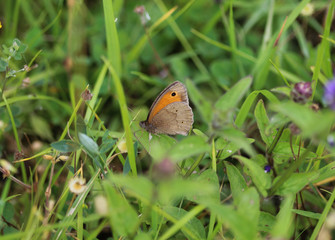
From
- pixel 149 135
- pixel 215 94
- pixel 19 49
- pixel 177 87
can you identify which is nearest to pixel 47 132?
pixel 19 49

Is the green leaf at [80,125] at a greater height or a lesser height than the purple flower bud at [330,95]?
lesser

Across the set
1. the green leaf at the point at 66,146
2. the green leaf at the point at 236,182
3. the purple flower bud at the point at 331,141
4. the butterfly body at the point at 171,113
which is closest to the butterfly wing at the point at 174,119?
the butterfly body at the point at 171,113

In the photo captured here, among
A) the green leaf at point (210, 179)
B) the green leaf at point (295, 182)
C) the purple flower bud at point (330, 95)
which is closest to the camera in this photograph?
the purple flower bud at point (330, 95)

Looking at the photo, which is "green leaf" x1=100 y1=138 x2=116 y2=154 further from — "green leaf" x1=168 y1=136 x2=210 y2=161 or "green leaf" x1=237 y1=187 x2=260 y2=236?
"green leaf" x1=237 y1=187 x2=260 y2=236

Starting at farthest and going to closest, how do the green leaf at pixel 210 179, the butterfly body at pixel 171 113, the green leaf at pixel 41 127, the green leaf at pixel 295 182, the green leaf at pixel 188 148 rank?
the green leaf at pixel 41 127
the butterfly body at pixel 171 113
the green leaf at pixel 210 179
the green leaf at pixel 295 182
the green leaf at pixel 188 148

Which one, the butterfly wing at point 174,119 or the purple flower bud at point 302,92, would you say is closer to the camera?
the purple flower bud at point 302,92

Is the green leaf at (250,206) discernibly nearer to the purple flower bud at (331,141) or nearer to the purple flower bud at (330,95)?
the purple flower bud at (331,141)

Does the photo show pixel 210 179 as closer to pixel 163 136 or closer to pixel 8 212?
pixel 163 136
